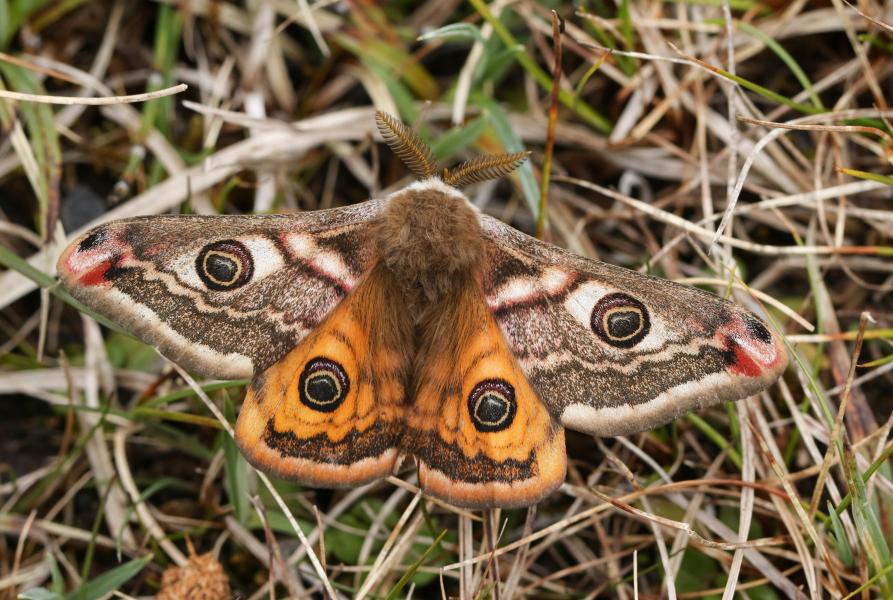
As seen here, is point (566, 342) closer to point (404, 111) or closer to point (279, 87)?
point (404, 111)

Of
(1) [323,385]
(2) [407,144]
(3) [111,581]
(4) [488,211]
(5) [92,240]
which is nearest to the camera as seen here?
(5) [92,240]

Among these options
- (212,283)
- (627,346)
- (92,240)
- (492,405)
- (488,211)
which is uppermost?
(92,240)

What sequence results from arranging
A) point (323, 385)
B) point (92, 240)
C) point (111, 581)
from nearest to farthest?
point (92, 240)
point (323, 385)
point (111, 581)

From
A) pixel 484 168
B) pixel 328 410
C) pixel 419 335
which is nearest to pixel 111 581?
pixel 328 410

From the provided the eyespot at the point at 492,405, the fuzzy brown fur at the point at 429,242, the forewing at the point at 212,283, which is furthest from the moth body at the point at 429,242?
the eyespot at the point at 492,405

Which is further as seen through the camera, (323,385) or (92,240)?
(323,385)

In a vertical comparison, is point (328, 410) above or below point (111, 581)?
above

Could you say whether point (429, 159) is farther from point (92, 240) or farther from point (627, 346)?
point (92, 240)

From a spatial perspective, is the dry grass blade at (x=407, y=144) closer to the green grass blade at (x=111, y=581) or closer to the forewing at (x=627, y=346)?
the forewing at (x=627, y=346)
